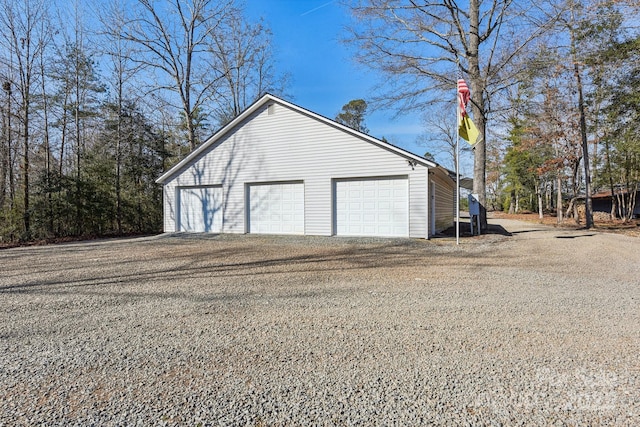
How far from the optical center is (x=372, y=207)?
10.9 m

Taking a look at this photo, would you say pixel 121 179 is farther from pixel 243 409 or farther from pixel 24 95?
pixel 243 409

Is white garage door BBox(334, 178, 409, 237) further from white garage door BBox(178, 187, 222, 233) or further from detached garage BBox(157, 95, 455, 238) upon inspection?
white garage door BBox(178, 187, 222, 233)

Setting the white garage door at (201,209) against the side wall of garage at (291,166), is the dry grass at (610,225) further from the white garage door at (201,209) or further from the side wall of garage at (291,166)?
the white garage door at (201,209)

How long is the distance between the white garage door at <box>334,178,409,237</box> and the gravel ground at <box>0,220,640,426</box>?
4713mm

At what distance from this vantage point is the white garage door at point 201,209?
43.1 feet

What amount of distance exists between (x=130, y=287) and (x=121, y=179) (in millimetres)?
Answer: 13420

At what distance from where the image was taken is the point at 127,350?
107 inches

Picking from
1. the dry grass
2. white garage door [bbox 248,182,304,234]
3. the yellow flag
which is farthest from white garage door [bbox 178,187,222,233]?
the dry grass

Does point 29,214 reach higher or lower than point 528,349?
higher

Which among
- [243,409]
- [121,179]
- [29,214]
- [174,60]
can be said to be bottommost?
[243,409]

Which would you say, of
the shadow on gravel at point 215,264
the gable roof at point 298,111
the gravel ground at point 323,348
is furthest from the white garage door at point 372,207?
the gravel ground at point 323,348

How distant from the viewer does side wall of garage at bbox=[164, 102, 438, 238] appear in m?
10.5

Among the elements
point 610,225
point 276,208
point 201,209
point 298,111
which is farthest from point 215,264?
point 610,225

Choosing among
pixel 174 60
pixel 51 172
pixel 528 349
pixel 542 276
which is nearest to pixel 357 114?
pixel 174 60
